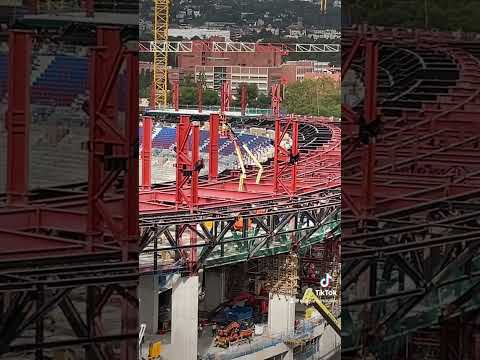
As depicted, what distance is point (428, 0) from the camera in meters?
2.08

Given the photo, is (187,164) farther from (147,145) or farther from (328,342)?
(328,342)

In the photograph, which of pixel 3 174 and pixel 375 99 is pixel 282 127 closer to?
pixel 375 99

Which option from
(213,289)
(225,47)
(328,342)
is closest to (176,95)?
(225,47)

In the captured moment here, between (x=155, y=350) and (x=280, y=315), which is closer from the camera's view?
(x=155, y=350)

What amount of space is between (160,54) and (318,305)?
59 cm

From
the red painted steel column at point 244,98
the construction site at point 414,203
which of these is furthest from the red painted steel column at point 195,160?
the construction site at point 414,203

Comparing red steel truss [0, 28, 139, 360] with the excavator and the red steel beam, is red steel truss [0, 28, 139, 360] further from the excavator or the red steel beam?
the red steel beam

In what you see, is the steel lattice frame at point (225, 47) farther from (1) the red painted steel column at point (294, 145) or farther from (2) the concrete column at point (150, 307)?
(2) the concrete column at point (150, 307)

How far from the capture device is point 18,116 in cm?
166

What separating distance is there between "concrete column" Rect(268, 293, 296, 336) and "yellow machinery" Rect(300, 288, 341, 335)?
0.09 ft

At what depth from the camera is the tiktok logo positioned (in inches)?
74.7

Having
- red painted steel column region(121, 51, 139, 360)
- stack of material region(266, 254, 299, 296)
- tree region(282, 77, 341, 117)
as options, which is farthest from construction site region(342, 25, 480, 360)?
red painted steel column region(121, 51, 139, 360)

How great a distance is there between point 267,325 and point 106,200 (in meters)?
0.42

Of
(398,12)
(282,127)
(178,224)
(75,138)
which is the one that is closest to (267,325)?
(178,224)
